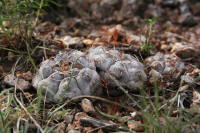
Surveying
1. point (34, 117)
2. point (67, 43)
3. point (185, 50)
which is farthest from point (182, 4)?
point (34, 117)

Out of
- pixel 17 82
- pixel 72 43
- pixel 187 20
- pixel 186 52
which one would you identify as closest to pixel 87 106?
pixel 17 82

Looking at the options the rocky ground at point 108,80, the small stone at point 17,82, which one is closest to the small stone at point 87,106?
the rocky ground at point 108,80

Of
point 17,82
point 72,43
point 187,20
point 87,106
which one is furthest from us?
point 187,20

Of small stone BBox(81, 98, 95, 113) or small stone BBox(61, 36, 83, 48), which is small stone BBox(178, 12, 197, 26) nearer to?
small stone BBox(61, 36, 83, 48)

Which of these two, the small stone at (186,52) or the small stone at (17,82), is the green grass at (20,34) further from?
the small stone at (186,52)

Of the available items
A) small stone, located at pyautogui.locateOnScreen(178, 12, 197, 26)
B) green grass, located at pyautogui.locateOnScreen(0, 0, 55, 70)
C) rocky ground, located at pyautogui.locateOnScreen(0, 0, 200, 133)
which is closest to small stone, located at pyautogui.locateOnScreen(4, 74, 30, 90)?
rocky ground, located at pyautogui.locateOnScreen(0, 0, 200, 133)

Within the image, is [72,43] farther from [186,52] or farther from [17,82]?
A: [186,52]

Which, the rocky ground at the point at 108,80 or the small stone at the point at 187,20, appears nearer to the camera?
the rocky ground at the point at 108,80
